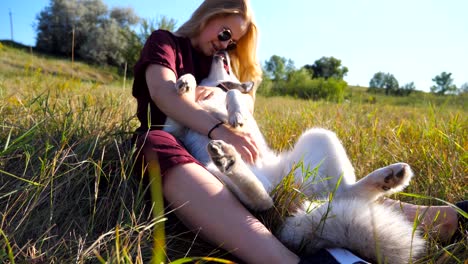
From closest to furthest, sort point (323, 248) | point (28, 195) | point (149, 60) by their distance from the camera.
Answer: point (323, 248) < point (28, 195) < point (149, 60)

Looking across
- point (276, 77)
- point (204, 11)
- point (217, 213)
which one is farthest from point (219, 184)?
point (276, 77)

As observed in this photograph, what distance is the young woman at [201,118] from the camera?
118cm

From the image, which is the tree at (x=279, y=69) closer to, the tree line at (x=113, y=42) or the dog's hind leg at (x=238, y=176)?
the tree line at (x=113, y=42)

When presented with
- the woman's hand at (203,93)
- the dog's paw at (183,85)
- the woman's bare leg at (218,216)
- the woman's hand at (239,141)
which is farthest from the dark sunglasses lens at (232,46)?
the woman's bare leg at (218,216)

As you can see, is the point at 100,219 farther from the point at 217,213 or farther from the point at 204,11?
the point at 204,11

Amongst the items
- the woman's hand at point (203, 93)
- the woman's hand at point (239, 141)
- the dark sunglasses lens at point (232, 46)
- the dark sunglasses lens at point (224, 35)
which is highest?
the dark sunglasses lens at point (224, 35)

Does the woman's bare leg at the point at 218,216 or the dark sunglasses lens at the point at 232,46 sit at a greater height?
the dark sunglasses lens at the point at 232,46

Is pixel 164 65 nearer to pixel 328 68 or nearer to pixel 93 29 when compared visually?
pixel 93 29

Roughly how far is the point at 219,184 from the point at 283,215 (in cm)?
30

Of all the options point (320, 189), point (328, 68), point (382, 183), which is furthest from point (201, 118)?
point (328, 68)

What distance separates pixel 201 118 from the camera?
1.67m

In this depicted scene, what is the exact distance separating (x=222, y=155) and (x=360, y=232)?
20.0 inches

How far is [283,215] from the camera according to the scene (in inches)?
54.4

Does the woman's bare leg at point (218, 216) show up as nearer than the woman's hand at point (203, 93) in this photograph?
Yes
